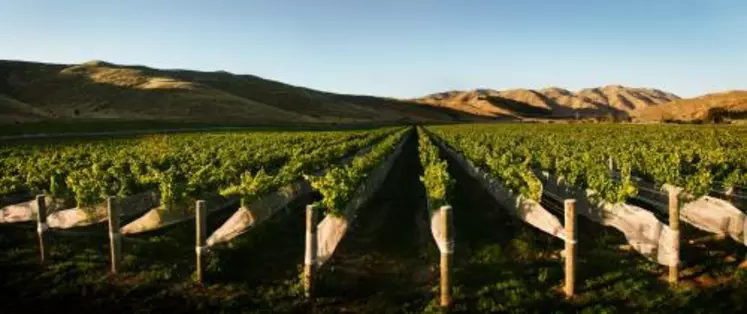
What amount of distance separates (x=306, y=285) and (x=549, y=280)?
183 inches

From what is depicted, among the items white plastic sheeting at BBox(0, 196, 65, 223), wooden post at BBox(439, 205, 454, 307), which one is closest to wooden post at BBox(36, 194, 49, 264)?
white plastic sheeting at BBox(0, 196, 65, 223)

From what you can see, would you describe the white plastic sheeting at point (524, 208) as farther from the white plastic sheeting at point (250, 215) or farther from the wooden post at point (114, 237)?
the wooden post at point (114, 237)

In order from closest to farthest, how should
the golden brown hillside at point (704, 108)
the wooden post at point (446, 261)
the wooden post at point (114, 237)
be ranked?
the wooden post at point (446, 261) → the wooden post at point (114, 237) → the golden brown hillside at point (704, 108)

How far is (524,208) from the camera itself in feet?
42.9

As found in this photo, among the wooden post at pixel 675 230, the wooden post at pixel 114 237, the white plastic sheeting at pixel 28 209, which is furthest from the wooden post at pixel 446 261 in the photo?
the white plastic sheeting at pixel 28 209

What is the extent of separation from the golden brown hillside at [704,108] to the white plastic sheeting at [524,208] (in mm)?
113176

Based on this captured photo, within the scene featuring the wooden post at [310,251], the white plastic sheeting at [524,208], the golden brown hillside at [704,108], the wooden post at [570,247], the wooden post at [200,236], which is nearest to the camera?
the wooden post at [570,247]

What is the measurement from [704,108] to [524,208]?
476ft

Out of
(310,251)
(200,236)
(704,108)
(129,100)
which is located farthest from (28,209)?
(704,108)

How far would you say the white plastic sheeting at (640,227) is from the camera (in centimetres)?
984

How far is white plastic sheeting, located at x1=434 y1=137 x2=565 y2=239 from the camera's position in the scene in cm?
1143

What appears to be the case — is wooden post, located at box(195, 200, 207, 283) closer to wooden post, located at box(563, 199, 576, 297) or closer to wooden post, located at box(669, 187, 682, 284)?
wooden post, located at box(563, 199, 576, 297)

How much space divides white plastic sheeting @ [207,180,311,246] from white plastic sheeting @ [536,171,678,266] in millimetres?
8037

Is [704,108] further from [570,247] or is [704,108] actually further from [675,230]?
[570,247]
